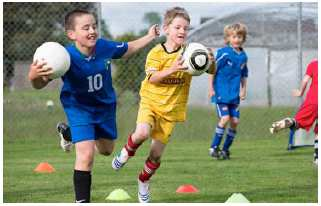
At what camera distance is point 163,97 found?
311 inches

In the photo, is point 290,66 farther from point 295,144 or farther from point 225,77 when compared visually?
point 225,77

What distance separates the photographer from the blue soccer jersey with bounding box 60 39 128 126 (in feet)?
23.5

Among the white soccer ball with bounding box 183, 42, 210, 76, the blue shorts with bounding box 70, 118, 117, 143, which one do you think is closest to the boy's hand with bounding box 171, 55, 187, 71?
the white soccer ball with bounding box 183, 42, 210, 76

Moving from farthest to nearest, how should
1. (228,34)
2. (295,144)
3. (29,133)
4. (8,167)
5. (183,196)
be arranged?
(29,133) → (295,144) → (228,34) → (8,167) → (183,196)

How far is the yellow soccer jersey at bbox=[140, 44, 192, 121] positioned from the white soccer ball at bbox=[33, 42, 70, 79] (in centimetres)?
120

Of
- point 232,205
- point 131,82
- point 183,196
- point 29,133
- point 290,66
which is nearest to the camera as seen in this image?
point 232,205

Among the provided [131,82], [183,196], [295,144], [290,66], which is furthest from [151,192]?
[290,66]

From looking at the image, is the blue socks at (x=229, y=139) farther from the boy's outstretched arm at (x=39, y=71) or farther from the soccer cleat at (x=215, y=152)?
the boy's outstretched arm at (x=39, y=71)

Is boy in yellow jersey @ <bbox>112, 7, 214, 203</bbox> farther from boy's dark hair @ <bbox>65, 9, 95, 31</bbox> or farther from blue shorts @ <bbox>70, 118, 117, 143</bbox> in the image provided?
boy's dark hair @ <bbox>65, 9, 95, 31</bbox>

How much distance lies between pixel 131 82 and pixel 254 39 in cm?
498

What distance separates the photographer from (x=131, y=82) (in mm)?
18328

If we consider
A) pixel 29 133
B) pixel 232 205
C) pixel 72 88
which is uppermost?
pixel 72 88

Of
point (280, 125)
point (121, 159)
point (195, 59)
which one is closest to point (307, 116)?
point (280, 125)

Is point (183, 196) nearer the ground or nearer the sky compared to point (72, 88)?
nearer the ground
